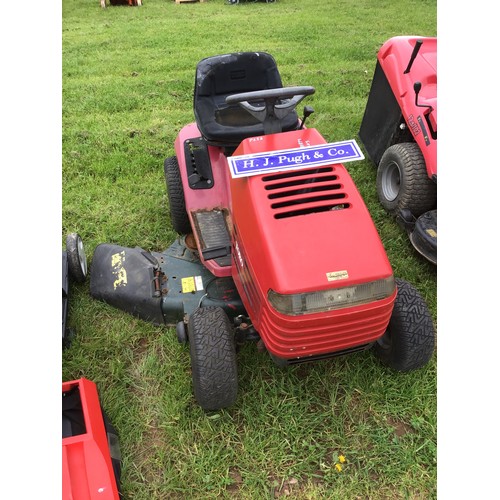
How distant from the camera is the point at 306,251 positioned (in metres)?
1.67

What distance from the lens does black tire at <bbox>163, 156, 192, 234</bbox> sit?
2820 mm

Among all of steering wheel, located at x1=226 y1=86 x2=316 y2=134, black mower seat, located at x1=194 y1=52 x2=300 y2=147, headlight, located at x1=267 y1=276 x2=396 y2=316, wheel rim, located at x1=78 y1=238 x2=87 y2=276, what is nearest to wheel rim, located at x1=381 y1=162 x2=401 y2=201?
black mower seat, located at x1=194 y1=52 x2=300 y2=147

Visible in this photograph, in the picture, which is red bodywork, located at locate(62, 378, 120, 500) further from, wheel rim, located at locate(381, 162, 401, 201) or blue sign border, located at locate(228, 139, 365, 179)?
wheel rim, located at locate(381, 162, 401, 201)

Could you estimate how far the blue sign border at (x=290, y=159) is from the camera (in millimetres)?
1877

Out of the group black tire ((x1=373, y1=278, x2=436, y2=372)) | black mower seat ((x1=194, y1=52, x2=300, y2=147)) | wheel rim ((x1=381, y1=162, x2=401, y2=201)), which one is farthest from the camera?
wheel rim ((x1=381, y1=162, x2=401, y2=201))

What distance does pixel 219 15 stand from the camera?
28.3 feet

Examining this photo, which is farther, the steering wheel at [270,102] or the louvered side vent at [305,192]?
the steering wheel at [270,102]

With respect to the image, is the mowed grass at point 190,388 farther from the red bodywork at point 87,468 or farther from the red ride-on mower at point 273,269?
the red bodywork at point 87,468

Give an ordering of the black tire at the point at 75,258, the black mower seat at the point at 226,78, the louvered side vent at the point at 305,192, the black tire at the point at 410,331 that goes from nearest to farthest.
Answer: the louvered side vent at the point at 305,192 < the black tire at the point at 410,331 < the black tire at the point at 75,258 < the black mower seat at the point at 226,78

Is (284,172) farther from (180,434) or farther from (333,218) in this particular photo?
(180,434)

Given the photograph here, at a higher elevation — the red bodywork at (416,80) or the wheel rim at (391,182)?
the red bodywork at (416,80)

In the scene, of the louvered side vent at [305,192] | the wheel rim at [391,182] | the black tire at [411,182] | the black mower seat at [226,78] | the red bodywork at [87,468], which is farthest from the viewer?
the wheel rim at [391,182]

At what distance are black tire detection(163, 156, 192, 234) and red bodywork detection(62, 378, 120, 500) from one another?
1425 mm

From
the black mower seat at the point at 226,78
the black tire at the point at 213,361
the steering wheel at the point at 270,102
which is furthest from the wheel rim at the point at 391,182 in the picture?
the black tire at the point at 213,361
